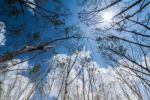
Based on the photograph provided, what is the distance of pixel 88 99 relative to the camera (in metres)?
23.3

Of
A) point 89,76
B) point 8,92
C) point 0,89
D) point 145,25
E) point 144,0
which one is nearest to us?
point 144,0

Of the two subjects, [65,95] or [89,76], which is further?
[89,76]

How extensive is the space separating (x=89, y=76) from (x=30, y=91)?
6.07 metres

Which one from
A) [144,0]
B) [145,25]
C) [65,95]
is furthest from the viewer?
[65,95]

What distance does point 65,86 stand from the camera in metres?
19.2

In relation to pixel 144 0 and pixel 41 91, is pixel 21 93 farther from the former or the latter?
pixel 144 0

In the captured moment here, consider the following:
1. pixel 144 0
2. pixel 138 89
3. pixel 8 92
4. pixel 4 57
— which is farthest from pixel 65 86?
pixel 144 0

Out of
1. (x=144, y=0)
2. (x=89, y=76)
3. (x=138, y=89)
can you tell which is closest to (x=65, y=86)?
(x=89, y=76)

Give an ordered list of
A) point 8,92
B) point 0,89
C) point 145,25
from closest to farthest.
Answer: point 145,25, point 0,89, point 8,92

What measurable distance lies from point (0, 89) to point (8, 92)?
12.5 m

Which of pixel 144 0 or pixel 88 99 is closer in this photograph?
pixel 144 0

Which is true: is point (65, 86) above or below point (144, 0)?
below

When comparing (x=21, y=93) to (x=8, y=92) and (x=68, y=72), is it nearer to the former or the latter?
(x=8, y=92)

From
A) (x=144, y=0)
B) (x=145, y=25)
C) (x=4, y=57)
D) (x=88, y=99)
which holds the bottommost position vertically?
(x=88, y=99)
